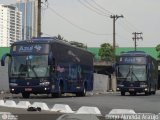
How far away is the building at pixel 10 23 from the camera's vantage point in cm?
5479

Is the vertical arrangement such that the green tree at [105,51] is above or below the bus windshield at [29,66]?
above

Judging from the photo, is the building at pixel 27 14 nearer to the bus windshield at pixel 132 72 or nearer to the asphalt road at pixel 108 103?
the bus windshield at pixel 132 72

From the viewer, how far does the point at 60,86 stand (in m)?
32.4

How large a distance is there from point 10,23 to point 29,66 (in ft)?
88.8

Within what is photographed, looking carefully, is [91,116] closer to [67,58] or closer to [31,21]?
[67,58]

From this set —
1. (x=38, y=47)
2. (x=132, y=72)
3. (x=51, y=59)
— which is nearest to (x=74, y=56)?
(x=38, y=47)

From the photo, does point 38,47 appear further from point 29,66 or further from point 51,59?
point 51,59

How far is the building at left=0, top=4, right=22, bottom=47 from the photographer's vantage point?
2157 inches

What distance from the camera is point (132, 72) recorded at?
4066cm

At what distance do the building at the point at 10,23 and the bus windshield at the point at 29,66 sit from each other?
75.5 feet

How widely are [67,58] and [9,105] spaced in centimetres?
1313

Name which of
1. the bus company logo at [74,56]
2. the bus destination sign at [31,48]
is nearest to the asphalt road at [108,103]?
the bus destination sign at [31,48]

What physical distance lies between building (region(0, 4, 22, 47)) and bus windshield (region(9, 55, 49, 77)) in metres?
23.0

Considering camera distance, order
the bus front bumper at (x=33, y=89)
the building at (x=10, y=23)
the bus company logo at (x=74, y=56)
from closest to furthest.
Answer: the bus front bumper at (x=33, y=89) < the bus company logo at (x=74, y=56) < the building at (x=10, y=23)
